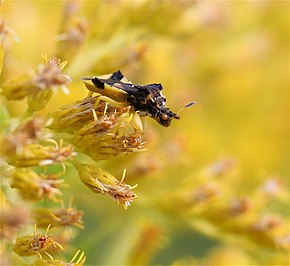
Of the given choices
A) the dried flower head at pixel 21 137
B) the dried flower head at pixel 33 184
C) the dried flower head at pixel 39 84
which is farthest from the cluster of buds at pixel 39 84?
the dried flower head at pixel 33 184

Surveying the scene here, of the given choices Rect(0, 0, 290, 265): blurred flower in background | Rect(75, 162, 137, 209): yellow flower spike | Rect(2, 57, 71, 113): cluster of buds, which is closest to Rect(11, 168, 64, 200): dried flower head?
Rect(0, 0, 290, 265): blurred flower in background

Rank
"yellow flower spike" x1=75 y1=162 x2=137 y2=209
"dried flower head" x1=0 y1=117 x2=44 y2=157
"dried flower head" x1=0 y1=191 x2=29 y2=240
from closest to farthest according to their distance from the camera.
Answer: "dried flower head" x1=0 y1=191 x2=29 y2=240
"dried flower head" x1=0 y1=117 x2=44 y2=157
"yellow flower spike" x1=75 y1=162 x2=137 y2=209

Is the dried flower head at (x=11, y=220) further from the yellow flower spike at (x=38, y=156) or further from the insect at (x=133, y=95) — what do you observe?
the insect at (x=133, y=95)

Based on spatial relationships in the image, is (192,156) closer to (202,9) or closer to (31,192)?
(202,9)

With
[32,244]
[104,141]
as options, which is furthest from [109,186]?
[32,244]

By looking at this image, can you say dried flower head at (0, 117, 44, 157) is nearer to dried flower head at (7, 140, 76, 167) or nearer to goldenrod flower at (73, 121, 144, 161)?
dried flower head at (7, 140, 76, 167)

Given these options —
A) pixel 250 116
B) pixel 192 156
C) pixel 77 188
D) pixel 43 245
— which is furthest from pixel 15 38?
pixel 250 116
